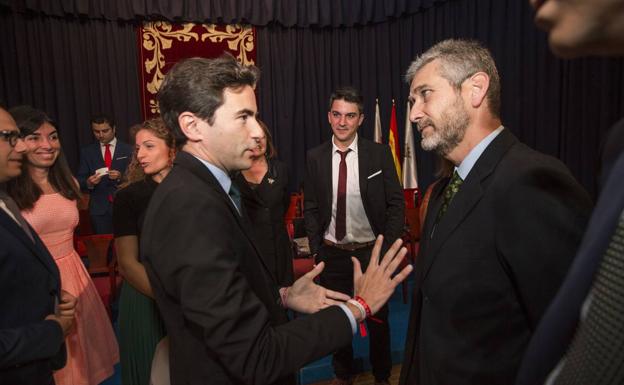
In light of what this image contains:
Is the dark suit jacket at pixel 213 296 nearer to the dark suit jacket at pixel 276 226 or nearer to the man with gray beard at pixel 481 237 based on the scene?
the man with gray beard at pixel 481 237

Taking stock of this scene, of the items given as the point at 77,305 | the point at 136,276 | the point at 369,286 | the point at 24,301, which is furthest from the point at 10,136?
the point at 369,286

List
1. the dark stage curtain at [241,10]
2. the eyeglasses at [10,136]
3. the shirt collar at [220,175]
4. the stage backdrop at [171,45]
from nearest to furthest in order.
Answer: the shirt collar at [220,175] < the eyeglasses at [10,136] < the dark stage curtain at [241,10] < the stage backdrop at [171,45]

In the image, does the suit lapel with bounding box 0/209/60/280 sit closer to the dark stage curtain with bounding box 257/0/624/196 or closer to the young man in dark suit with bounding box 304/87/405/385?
the young man in dark suit with bounding box 304/87/405/385

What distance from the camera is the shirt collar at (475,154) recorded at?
1449 mm

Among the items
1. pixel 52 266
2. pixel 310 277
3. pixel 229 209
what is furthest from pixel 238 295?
pixel 52 266

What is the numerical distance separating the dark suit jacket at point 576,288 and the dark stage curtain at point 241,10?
6.42 meters

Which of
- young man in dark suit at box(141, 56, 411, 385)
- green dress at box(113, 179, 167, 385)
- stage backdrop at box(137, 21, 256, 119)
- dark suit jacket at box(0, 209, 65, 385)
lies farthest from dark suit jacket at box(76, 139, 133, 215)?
young man in dark suit at box(141, 56, 411, 385)

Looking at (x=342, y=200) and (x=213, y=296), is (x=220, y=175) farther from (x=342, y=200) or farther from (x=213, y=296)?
(x=342, y=200)

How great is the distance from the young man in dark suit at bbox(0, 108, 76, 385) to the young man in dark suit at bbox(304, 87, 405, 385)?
6.15ft

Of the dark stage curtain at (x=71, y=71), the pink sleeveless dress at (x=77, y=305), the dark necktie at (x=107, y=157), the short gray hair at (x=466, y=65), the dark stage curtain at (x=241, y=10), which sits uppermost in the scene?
the dark stage curtain at (x=241, y=10)

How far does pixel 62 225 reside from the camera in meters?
2.51

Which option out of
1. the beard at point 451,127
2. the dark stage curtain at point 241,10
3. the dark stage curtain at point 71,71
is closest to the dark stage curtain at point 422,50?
the dark stage curtain at point 241,10

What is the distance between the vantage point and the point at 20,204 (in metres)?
2.32

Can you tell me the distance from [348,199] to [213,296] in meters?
2.22
